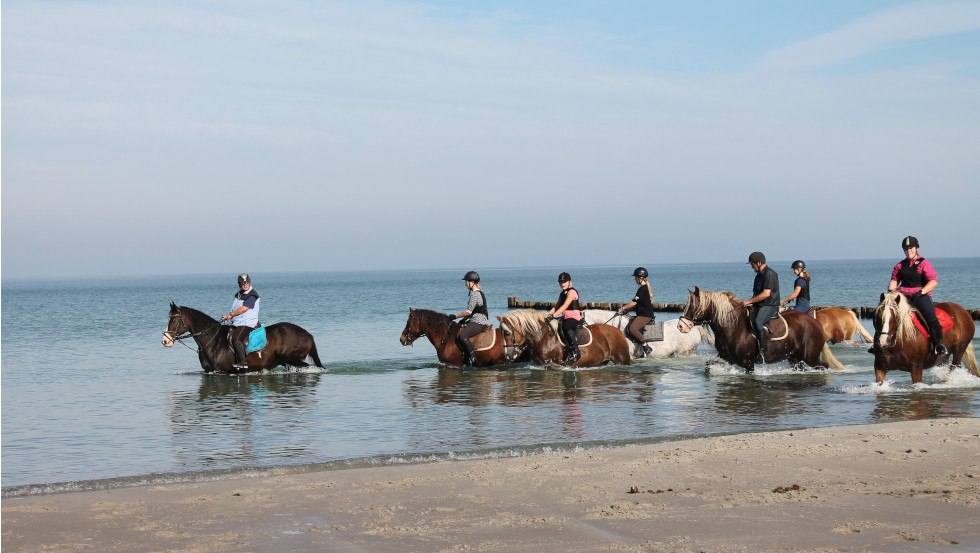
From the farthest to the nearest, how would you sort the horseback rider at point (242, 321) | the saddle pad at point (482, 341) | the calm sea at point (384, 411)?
the saddle pad at point (482, 341) → the horseback rider at point (242, 321) → the calm sea at point (384, 411)

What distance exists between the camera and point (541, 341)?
784 inches

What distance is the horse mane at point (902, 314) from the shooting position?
1443 cm

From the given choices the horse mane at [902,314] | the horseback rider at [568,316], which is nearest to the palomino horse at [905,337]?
the horse mane at [902,314]

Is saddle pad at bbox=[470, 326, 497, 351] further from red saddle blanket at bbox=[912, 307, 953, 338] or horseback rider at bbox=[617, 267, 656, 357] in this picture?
red saddle blanket at bbox=[912, 307, 953, 338]

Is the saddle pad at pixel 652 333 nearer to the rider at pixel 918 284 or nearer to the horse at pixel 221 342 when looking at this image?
the rider at pixel 918 284

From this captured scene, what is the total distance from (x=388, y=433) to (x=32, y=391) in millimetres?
9974

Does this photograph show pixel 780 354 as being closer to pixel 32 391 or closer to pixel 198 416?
pixel 198 416

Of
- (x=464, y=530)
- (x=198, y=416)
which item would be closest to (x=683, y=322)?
(x=198, y=416)

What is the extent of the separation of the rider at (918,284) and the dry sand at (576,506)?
4.45 metres

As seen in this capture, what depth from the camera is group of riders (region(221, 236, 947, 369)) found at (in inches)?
567

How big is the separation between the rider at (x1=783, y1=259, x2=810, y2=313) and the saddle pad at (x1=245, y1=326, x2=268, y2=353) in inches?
432

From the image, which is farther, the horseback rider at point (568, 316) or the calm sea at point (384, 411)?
the horseback rider at point (568, 316)

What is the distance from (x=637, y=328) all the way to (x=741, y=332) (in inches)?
151

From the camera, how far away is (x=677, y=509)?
7633mm
